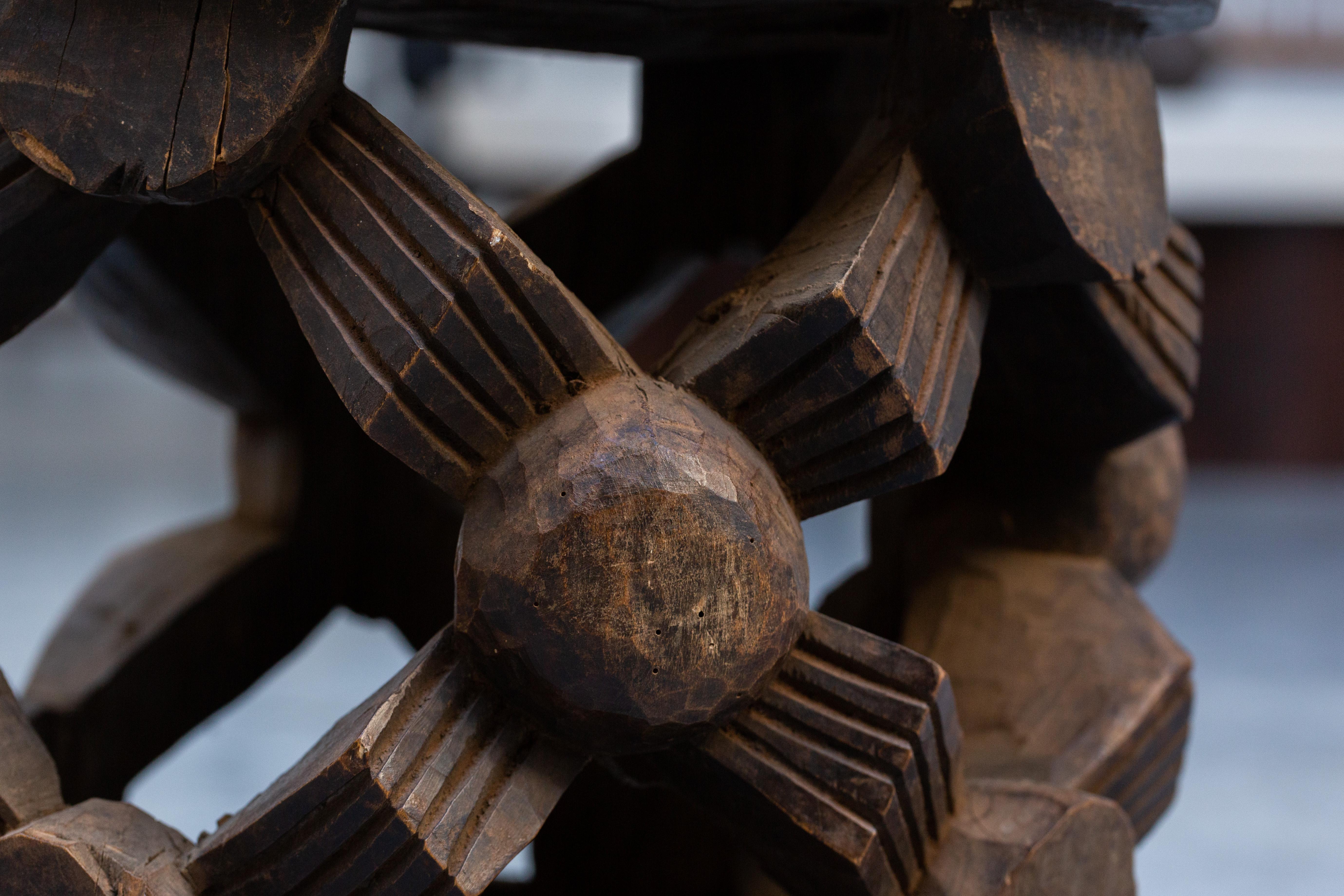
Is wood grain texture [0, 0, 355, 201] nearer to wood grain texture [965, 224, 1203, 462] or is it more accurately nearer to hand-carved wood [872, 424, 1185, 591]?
wood grain texture [965, 224, 1203, 462]

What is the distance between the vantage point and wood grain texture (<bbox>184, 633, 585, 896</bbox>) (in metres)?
0.66

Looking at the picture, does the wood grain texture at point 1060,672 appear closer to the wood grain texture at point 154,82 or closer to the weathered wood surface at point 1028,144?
the weathered wood surface at point 1028,144

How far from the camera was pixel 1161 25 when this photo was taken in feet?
2.97

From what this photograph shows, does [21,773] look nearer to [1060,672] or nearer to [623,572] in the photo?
[623,572]

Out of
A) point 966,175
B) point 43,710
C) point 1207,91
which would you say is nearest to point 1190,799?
point 966,175

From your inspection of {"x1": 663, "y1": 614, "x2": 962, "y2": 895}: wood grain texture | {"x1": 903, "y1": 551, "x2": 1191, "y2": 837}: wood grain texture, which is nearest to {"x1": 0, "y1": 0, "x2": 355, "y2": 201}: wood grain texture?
{"x1": 663, "y1": 614, "x2": 962, "y2": 895}: wood grain texture

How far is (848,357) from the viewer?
0.71 meters

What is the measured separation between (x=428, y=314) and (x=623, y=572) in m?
0.17

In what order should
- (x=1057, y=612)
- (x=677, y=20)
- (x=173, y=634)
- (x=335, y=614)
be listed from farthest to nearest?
1. (x=335, y=614)
2. (x=173, y=634)
3. (x=1057, y=612)
4. (x=677, y=20)

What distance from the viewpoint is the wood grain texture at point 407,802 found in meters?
0.66

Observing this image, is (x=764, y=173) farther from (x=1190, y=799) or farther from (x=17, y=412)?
(x=17, y=412)

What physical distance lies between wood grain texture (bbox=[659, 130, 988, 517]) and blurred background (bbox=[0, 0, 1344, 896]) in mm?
687

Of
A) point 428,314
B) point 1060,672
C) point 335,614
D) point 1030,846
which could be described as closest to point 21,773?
point 428,314

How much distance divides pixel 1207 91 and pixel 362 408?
2833 millimetres
